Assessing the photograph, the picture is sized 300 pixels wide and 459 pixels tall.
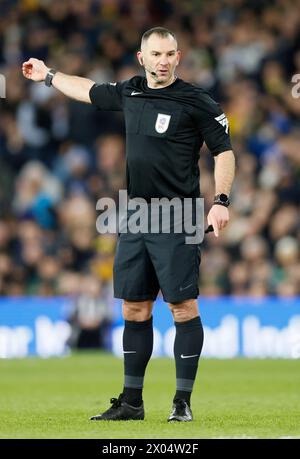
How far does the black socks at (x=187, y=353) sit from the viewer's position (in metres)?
7.44

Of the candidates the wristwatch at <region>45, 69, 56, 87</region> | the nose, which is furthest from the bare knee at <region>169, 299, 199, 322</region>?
the wristwatch at <region>45, 69, 56, 87</region>

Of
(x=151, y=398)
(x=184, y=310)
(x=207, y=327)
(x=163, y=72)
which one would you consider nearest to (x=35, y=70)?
(x=163, y=72)

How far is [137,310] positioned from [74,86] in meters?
1.41

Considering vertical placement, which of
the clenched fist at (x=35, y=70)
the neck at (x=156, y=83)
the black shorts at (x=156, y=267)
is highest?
the clenched fist at (x=35, y=70)

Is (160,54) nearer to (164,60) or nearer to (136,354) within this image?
(164,60)

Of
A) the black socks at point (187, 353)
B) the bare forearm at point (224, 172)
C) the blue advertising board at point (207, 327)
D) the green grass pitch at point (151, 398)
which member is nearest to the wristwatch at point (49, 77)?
the bare forearm at point (224, 172)

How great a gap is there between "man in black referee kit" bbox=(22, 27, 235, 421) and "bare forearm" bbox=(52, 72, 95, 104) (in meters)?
0.35

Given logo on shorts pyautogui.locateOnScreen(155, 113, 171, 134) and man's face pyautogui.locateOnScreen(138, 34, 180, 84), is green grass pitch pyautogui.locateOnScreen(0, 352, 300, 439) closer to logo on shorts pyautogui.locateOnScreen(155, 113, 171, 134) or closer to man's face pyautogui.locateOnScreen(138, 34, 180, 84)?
logo on shorts pyautogui.locateOnScreen(155, 113, 171, 134)

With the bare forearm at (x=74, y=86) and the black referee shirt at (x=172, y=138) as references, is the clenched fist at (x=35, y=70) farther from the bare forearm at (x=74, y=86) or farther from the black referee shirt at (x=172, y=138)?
the black referee shirt at (x=172, y=138)

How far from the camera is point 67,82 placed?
7.88m

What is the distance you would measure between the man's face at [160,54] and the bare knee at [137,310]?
1316 mm

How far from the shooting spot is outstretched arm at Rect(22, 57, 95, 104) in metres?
7.82

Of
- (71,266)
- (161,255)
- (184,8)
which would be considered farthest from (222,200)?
(184,8)
